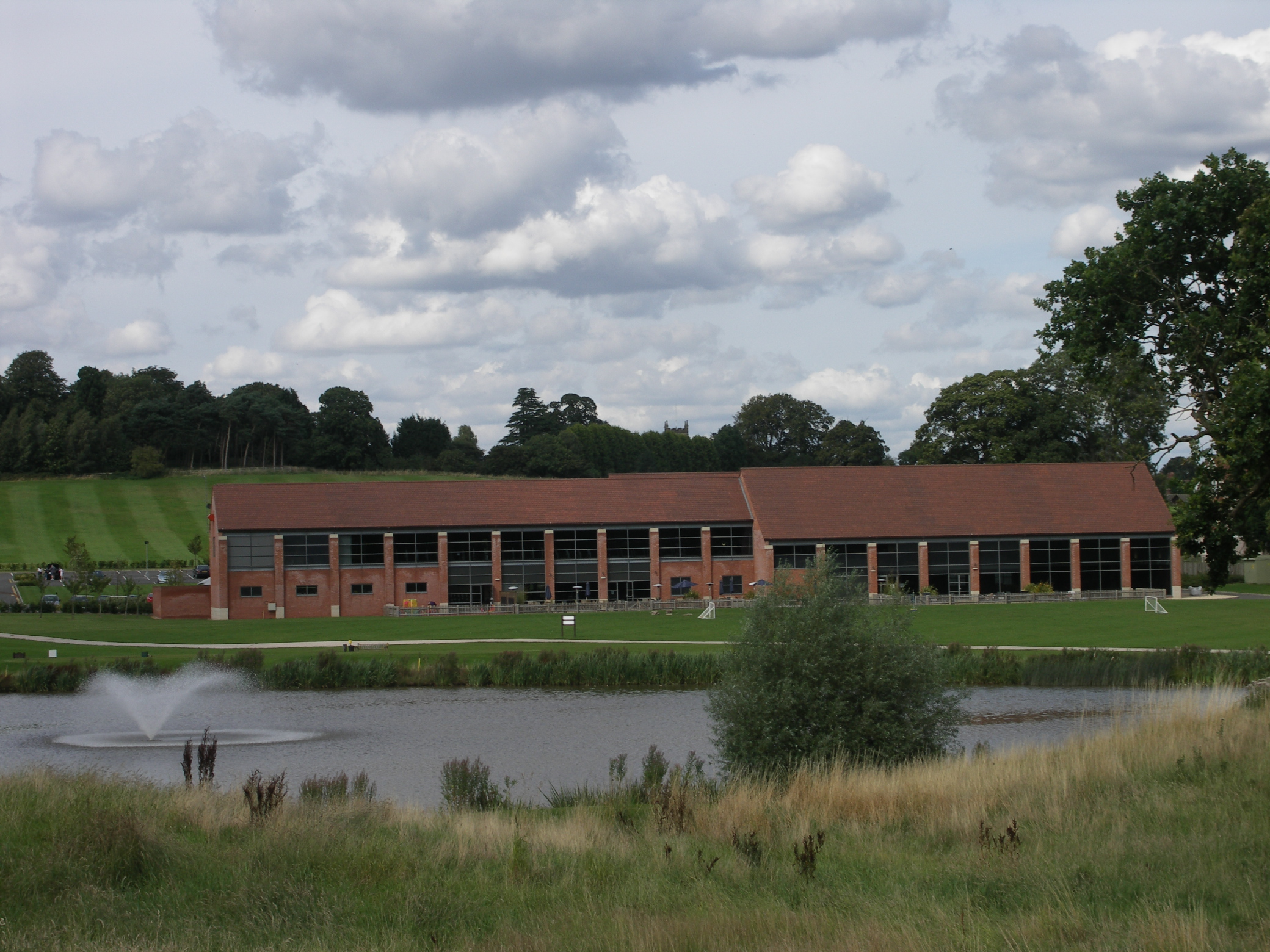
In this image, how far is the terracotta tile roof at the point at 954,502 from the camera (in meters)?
63.0

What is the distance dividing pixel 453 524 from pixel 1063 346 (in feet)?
146

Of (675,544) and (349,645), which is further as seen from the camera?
(675,544)

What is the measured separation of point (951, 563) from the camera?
63188mm

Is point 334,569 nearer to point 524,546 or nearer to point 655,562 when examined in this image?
point 524,546

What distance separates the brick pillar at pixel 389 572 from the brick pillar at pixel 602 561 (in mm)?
10476

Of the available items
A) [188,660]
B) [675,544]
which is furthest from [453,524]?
[188,660]

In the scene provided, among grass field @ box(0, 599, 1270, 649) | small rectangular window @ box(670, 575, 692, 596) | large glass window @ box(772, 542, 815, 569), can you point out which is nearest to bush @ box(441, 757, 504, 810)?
grass field @ box(0, 599, 1270, 649)

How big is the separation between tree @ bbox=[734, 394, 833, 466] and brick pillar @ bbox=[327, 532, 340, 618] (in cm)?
7544

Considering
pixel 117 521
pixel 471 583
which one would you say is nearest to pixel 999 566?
pixel 471 583

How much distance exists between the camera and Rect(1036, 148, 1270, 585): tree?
17422 mm

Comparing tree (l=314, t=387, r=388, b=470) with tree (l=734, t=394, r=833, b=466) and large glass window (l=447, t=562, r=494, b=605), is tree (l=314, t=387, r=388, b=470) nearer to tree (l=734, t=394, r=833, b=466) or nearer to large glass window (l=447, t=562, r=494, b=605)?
tree (l=734, t=394, r=833, b=466)

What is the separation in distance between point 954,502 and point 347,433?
75231 millimetres

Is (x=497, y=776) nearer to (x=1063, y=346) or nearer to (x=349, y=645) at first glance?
(x=1063, y=346)

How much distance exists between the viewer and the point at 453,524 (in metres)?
62.2
